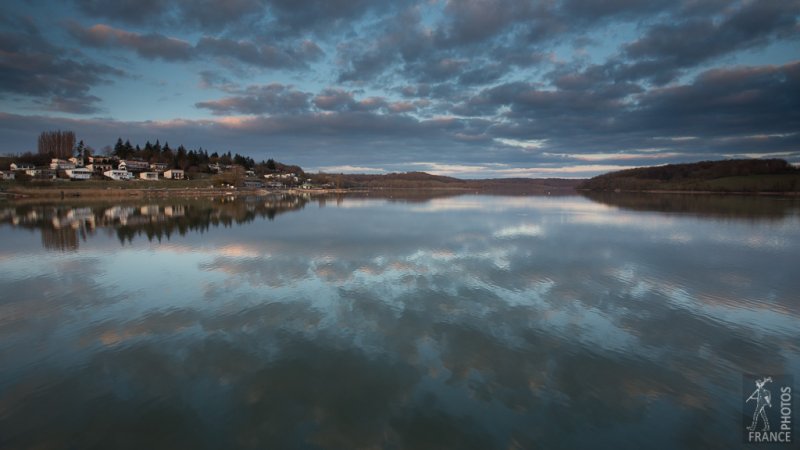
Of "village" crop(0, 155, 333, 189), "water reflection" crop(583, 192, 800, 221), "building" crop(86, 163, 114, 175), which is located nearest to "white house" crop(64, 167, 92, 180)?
"village" crop(0, 155, 333, 189)

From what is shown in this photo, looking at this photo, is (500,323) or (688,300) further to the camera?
(688,300)

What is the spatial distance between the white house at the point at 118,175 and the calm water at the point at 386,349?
82971mm

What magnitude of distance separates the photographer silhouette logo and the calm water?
0.65 feet

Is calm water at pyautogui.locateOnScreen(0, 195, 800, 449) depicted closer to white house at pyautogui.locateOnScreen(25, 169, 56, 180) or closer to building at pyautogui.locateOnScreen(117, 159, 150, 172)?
white house at pyautogui.locateOnScreen(25, 169, 56, 180)

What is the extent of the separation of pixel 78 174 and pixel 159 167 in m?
25.8

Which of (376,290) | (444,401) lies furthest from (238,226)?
(444,401)

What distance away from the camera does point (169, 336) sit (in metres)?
8.22

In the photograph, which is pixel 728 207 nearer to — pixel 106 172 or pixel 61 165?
pixel 106 172

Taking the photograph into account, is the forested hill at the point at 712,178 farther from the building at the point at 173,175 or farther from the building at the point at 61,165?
the building at the point at 61,165

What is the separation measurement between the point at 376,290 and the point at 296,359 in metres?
4.81

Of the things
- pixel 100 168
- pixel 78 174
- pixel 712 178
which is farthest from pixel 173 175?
pixel 712 178

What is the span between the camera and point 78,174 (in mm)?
79500

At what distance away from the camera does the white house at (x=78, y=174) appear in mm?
78875

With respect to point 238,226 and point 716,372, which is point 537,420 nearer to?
point 716,372
